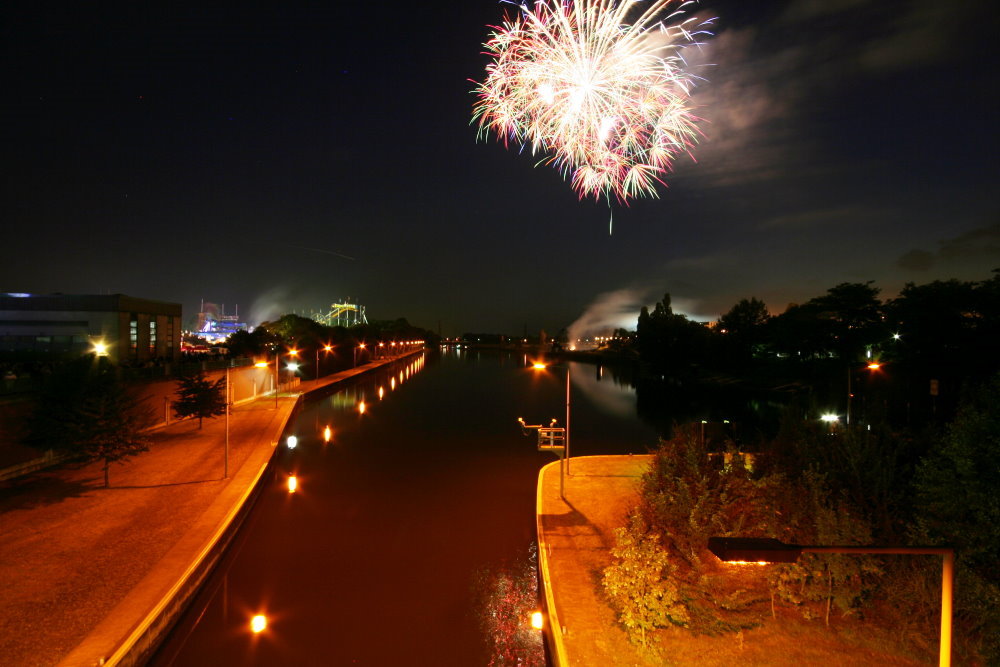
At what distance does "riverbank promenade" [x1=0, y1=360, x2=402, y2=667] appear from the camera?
648cm

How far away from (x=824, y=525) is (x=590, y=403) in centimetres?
3794

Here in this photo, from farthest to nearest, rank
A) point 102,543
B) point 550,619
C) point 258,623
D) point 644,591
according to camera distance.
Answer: point 102,543 < point 258,623 < point 550,619 < point 644,591

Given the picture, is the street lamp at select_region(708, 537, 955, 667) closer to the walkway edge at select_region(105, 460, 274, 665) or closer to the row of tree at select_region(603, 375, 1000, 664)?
the row of tree at select_region(603, 375, 1000, 664)

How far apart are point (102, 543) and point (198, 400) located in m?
12.5

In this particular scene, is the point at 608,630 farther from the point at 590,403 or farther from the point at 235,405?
the point at 590,403

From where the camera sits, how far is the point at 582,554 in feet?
30.5

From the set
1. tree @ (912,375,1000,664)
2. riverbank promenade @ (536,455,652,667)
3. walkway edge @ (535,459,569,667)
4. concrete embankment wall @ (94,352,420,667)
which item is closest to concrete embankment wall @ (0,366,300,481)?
concrete embankment wall @ (94,352,420,667)

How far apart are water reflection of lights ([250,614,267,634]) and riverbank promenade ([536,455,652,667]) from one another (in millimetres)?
4144

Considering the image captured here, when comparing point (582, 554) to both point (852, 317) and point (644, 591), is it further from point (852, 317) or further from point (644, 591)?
point (852, 317)

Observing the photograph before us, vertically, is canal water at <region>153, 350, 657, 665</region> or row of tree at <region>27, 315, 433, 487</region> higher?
row of tree at <region>27, 315, 433, 487</region>

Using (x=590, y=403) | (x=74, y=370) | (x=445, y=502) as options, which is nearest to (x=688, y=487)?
(x=445, y=502)

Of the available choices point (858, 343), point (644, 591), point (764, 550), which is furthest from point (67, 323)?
point (858, 343)

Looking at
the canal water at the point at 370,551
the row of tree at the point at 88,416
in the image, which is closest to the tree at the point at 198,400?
the canal water at the point at 370,551

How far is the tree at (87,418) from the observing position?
41.2 feet
